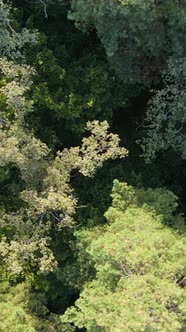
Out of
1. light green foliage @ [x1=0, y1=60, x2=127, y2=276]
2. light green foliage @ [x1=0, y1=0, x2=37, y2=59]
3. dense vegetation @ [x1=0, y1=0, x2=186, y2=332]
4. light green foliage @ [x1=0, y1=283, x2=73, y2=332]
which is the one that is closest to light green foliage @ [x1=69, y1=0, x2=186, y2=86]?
dense vegetation @ [x1=0, y1=0, x2=186, y2=332]

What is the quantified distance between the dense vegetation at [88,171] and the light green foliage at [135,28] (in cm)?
3

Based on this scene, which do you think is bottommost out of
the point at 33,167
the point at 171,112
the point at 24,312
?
the point at 24,312

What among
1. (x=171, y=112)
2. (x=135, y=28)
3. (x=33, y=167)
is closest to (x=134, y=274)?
(x=33, y=167)

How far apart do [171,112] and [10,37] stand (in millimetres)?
5045

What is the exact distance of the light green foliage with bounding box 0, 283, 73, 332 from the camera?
42.4ft

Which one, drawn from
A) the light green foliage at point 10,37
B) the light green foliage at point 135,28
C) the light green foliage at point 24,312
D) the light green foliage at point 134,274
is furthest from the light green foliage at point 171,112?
the light green foliage at point 24,312

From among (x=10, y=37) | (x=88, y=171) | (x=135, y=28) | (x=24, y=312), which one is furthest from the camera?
(x=24, y=312)

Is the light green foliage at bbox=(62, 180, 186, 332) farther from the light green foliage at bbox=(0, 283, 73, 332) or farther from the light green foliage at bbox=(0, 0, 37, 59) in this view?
the light green foliage at bbox=(0, 0, 37, 59)

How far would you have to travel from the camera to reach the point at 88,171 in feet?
41.0

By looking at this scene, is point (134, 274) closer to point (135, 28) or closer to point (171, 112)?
point (171, 112)

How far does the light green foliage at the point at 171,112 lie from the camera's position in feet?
44.6

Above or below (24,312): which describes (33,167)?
above

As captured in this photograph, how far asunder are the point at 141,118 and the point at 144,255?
7.09 m

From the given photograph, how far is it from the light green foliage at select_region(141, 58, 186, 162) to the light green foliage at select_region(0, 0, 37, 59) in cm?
388
